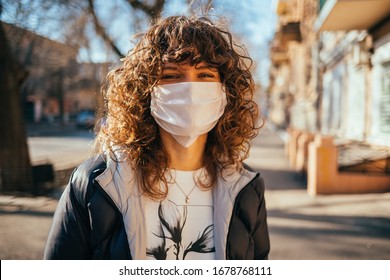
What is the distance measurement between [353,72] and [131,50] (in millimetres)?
8075

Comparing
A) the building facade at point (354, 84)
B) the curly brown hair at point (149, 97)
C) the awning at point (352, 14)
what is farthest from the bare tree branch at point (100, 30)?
the curly brown hair at point (149, 97)

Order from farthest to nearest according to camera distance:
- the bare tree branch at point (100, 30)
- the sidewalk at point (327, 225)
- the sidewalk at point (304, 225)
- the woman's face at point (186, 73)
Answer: the bare tree branch at point (100, 30) < the sidewalk at point (327, 225) < the sidewalk at point (304, 225) < the woman's face at point (186, 73)

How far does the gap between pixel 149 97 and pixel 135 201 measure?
0.41 meters

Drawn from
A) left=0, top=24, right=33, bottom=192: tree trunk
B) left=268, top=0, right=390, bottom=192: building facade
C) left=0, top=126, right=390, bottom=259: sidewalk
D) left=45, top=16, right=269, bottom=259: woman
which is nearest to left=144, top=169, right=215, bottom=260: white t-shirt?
left=45, top=16, right=269, bottom=259: woman

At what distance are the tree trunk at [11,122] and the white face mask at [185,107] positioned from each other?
424 cm

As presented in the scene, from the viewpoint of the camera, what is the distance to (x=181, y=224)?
132 centimetres

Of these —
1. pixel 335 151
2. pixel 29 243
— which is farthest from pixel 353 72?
pixel 29 243

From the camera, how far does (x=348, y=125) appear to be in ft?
28.4

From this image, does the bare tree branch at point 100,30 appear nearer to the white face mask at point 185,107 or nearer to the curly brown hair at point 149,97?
the curly brown hair at point 149,97

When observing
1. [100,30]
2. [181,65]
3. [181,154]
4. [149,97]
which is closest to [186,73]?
[181,65]

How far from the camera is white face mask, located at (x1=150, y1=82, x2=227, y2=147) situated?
4.42 ft

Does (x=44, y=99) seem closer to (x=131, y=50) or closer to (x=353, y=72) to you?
(x=353, y=72)

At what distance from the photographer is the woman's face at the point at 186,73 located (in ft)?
4.32

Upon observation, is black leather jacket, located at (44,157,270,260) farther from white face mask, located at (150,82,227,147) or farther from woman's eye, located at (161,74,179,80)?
woman's eye, located at (161,74,179,80)
